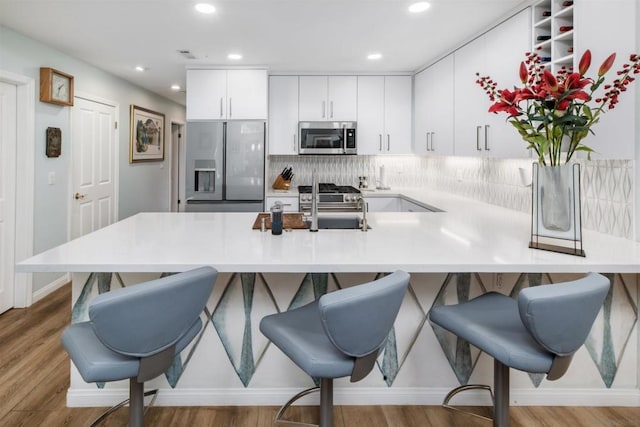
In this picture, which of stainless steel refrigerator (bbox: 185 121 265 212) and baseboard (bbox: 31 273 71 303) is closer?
baseboard (bbox: 31 273 71 303)

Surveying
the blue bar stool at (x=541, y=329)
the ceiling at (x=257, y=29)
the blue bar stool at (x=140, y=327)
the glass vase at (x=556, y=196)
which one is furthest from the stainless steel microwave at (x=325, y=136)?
the blue bar stool at (x=140, y=327)

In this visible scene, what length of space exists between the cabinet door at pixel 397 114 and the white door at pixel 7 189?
143 inches

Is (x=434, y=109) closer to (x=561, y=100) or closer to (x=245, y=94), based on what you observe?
(x=245, y=94)

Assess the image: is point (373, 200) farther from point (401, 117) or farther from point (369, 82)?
point (369, 82)

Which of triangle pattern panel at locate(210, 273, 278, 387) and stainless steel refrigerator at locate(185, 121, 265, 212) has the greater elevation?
stainless steel refrigerator at locate(185, 121, 265, 212)

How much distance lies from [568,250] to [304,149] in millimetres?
3412

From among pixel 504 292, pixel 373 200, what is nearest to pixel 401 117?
pixel 373 200

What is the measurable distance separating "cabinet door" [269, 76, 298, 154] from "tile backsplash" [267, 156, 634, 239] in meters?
0.41

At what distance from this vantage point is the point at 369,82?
4.98 m

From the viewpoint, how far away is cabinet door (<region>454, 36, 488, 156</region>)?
3338 millimetres

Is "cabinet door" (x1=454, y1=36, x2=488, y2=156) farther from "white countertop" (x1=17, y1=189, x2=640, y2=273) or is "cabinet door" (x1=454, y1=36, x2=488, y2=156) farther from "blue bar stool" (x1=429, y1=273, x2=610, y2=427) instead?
"blue bar stool" (x1=429, y1=273, x2=610, y2=427)

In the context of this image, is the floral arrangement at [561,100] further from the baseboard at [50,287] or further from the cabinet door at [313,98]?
the baseboard at [50,287]

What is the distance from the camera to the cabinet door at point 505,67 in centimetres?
280

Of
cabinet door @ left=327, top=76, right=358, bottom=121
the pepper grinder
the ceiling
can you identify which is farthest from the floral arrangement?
cabinet door @ left=327, top=76, right=358, bottom=121
